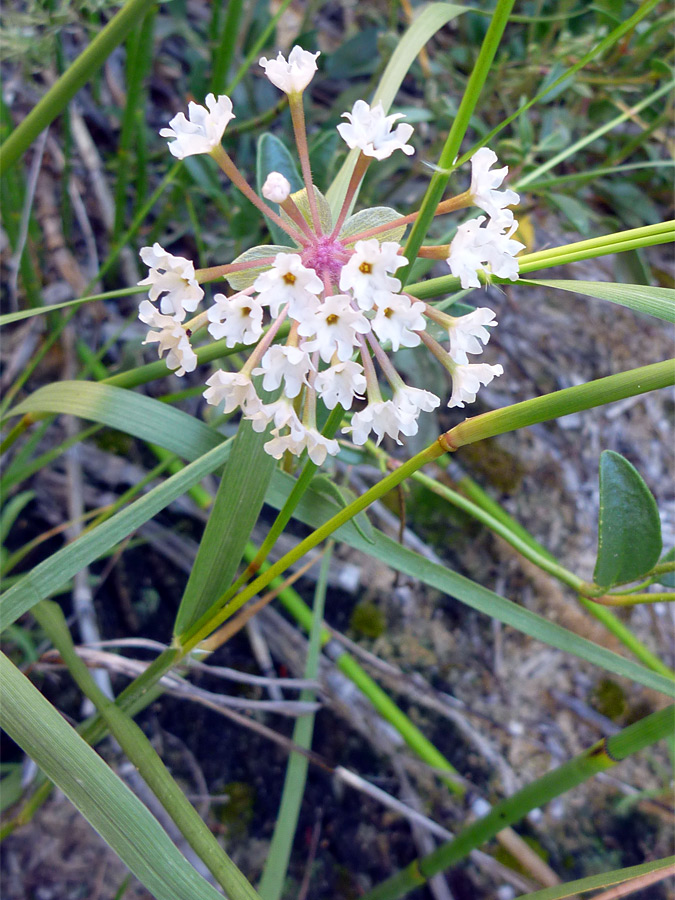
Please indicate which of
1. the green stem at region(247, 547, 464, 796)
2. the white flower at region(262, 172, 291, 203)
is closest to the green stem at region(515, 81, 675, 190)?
the white flower at region(262, 172, 291, 203)

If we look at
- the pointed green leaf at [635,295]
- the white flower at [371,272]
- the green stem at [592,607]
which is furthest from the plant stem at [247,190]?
the green stem at [592,607]

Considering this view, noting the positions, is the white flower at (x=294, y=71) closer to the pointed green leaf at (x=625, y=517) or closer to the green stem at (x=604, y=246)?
the green stem at (x=604, y=246)

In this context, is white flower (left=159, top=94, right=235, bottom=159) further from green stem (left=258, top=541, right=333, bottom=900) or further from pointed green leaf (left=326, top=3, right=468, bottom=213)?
green stem (left=258, top=541, right=333, bottom=900)

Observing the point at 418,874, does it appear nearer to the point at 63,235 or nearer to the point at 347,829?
the point at 347,829

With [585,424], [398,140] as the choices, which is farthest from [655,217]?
[398,140]

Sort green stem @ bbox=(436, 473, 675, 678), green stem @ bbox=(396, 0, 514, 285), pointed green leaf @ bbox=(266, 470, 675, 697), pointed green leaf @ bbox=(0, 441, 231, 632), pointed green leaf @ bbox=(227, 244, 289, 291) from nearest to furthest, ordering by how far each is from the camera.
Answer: green stem @ bbox=(396, 0, 514, 285)
pointed green leaf @ bbox=(227, 244, 289, 291)
pointed green leaf @ bbox=(0, 441, 231, 632)
pointed green leaf @ bbox=(266, 470, 675, 697)
green stem @ bbox=(436, 473, 675, 678)

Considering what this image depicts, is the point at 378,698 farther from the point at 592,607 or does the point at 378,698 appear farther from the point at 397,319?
the point at 397,319

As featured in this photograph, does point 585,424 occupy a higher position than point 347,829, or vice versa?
point 585,424
